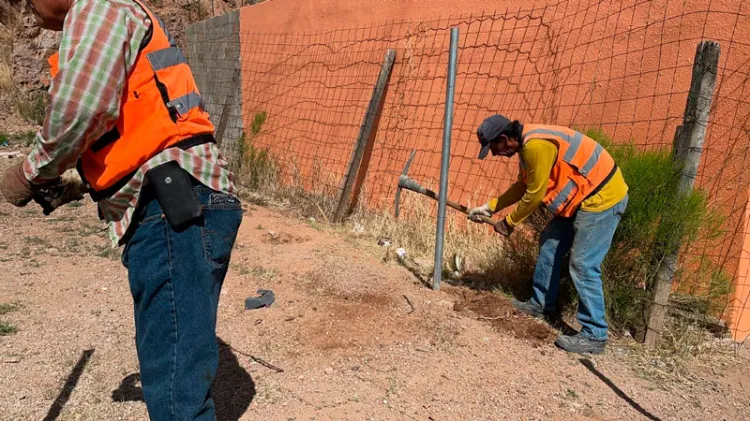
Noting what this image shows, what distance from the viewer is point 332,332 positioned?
12.0 ft

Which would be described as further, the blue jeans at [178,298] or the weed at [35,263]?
the weed at [35,263]

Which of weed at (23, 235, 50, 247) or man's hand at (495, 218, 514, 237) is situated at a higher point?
man's hand at (495, 218, 514, 237)

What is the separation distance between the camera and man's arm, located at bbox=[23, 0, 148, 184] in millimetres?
1655

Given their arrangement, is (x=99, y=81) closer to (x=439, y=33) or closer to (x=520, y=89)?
(x=520, y=89)

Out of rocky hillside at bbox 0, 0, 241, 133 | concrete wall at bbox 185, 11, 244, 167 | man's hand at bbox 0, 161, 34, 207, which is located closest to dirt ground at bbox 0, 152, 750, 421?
man's hand at bbox 0, 161, 34, 207

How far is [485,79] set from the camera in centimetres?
525

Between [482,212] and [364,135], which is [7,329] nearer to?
[482,212]

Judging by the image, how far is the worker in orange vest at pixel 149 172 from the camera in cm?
168

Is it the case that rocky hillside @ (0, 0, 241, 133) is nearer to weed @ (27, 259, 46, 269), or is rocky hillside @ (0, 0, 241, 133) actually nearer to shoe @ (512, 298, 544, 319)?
weed @ (27, 259, 46, 269)

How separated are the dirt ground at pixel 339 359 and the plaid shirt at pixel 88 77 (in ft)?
5.15

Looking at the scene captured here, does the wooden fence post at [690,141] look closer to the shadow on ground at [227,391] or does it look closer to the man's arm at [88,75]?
the shadow on ground at [227,391]

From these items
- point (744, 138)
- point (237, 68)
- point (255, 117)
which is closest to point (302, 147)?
point (255, 117)

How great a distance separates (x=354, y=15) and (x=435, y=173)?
2238mm

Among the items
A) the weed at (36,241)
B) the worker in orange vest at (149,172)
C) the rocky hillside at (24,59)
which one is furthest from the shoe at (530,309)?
the rocky hillside at (24,59)
